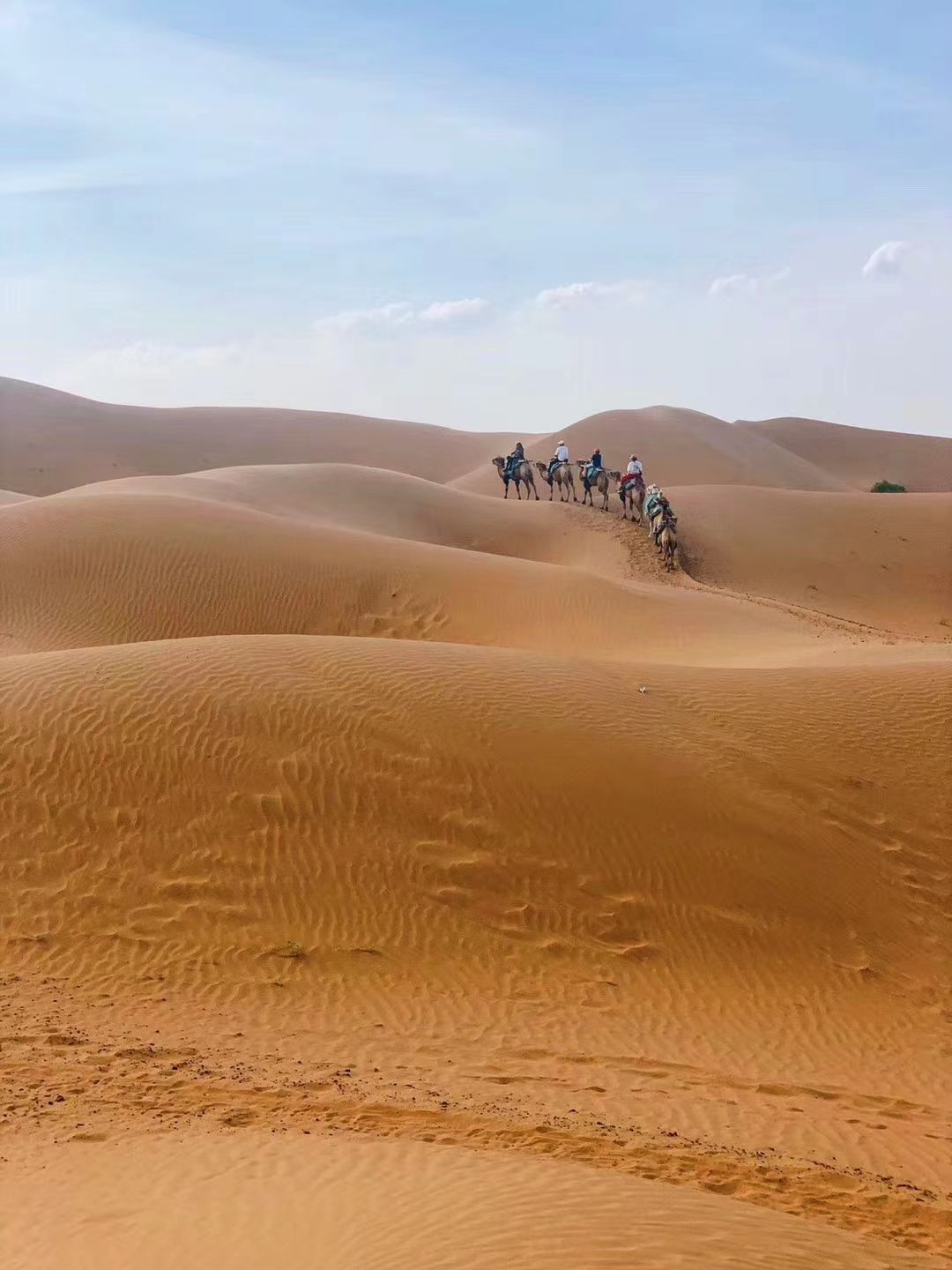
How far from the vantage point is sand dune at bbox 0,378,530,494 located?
7025 centimetres

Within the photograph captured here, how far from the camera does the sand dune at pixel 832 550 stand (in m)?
34.5

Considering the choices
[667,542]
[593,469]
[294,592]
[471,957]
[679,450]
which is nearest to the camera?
[471,957]

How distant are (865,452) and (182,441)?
46.2 m

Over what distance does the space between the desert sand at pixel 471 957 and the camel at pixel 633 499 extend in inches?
670

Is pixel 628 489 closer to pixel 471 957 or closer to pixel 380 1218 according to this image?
pixel 471 957

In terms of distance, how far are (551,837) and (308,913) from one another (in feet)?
7.61

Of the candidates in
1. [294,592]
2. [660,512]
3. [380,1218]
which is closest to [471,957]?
[380,1218]

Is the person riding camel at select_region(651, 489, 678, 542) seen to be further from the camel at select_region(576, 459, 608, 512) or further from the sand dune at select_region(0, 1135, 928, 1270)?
the sand dune at select_region(0, 1135, 928, 1270)

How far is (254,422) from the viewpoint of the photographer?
85.2 metres

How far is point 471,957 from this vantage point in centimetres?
993

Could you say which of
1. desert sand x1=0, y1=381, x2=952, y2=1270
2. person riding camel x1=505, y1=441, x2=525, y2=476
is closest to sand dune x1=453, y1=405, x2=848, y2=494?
person riding camel x1=505, y1=441, x2=525, y2=476

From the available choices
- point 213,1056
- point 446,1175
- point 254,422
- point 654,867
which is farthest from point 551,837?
point 254,422

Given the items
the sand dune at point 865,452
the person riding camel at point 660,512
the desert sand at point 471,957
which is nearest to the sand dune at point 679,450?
the sand dune at point 865,452

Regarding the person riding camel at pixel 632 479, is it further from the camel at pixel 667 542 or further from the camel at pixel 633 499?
the camel at pixel 667 542
